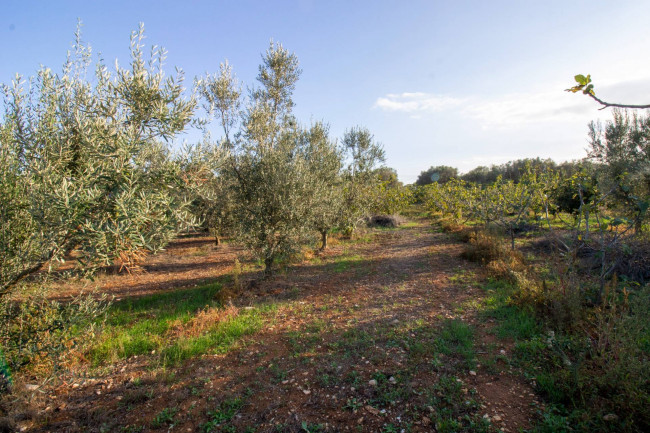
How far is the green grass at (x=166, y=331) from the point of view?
5828 mm

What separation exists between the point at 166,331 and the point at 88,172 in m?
4.46

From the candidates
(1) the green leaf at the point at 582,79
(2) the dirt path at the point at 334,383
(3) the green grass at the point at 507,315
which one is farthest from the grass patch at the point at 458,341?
(1) the green leaf at the point at 582,79

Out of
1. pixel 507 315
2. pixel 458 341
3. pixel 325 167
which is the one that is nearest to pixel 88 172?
pixel 458 341

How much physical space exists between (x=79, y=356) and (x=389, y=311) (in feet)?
22.3

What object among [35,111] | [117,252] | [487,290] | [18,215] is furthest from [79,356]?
[487,290]

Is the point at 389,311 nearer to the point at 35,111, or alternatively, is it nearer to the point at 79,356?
the point at 79,356

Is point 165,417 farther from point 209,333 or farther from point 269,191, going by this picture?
point 269,191

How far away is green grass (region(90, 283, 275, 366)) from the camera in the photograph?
229 inches

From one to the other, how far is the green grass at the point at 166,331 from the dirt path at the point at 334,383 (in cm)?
37

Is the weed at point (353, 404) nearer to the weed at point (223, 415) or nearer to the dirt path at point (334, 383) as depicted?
the dirt path at point (334, 383)

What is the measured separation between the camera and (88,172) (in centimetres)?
402

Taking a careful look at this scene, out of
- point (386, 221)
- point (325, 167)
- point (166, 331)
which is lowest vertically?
point (166, 331)

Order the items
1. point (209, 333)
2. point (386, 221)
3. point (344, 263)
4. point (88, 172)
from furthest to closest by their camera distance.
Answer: point (386, 221) < point (344, 263) < point (209, 333) < point (88, 172)

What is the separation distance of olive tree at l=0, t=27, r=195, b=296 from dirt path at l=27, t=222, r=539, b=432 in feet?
7.41
